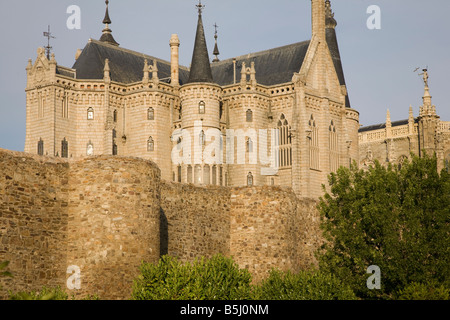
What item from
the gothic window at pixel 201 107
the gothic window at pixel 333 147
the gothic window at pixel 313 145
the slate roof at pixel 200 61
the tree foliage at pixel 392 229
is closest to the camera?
the tree foliage at pixel 392 229

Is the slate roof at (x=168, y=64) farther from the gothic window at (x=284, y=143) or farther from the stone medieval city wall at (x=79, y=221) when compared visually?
the stone medieval city wall at (x=79, y=221)

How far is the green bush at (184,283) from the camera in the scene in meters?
27.4

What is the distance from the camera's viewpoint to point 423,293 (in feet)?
101

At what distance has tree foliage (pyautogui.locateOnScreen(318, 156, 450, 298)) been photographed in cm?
3594

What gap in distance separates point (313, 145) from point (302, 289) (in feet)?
170

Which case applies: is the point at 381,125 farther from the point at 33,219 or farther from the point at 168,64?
the point at 33,219

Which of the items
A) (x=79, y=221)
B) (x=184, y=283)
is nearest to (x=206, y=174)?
(x=79, y=221)

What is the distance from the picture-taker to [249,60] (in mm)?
91688

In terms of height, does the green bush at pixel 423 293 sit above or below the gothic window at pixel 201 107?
below

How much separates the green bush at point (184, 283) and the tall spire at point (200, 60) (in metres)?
51.5

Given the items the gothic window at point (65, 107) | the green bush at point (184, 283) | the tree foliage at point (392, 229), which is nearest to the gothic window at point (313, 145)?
the gothic window at point (65, 107)

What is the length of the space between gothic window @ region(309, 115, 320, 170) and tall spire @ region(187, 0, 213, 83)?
10.5 metres
